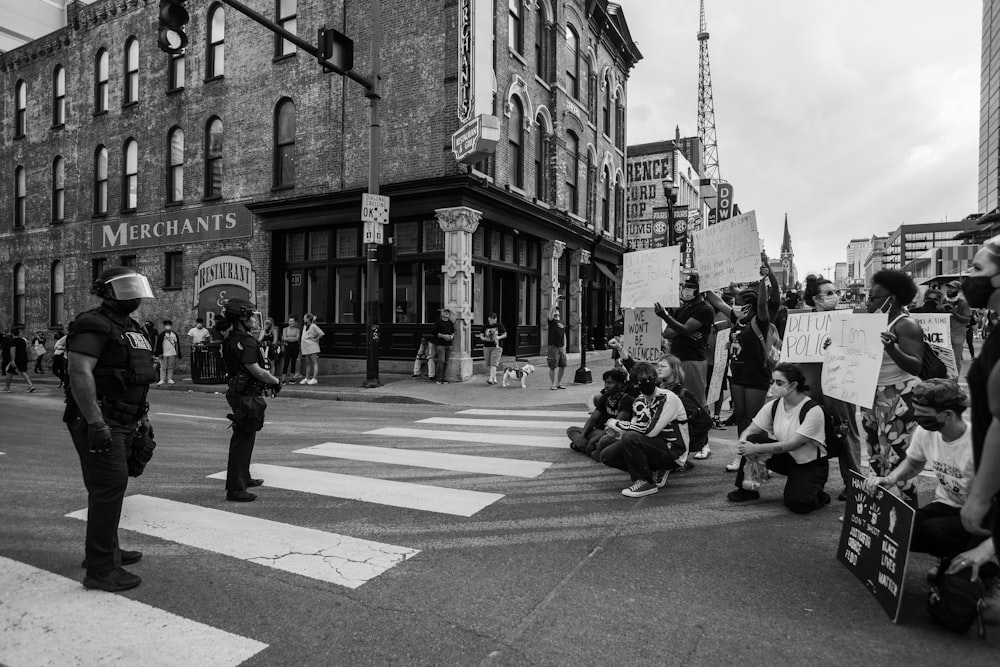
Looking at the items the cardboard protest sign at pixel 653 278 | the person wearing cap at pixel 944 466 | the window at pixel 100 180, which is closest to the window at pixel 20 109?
the window at pixel 100 180

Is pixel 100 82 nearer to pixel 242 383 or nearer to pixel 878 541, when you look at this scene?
pixel 242 383

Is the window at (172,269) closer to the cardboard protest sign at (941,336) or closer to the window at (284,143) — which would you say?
the window at (284,143)

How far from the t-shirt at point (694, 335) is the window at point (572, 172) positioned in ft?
51.0

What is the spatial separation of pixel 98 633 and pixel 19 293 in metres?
29.8

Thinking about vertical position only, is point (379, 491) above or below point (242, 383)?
below

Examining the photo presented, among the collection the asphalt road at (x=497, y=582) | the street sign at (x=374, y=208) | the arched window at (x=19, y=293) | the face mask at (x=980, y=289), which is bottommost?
the asphalt road at (x=497, y=582)

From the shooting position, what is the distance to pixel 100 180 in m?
23.1

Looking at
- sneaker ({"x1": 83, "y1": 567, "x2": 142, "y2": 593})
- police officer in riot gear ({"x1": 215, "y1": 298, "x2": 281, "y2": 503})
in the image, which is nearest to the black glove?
sneaker ({"x1": 83, "y1": 567, "x2": 142, "y2": 593})

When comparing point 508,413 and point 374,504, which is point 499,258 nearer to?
point 508,413

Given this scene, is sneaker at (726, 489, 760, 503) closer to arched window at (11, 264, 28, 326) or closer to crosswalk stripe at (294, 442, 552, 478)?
crosswalk stripe at (294, 442, 552, 478)

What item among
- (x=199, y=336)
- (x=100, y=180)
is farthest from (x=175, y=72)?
(x=199, y=336)

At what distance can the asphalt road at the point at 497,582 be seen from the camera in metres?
2.91

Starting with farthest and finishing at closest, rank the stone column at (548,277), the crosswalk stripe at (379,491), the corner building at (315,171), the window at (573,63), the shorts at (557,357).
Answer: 1. the window at (573,63)
2. the stone column at (548,277)
3. the corner building at (315,171)
4. the shorts at (557,357)
5. the crosswalk stripe at (379,491)

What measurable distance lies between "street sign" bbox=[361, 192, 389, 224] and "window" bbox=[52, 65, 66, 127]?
18.6 meters
